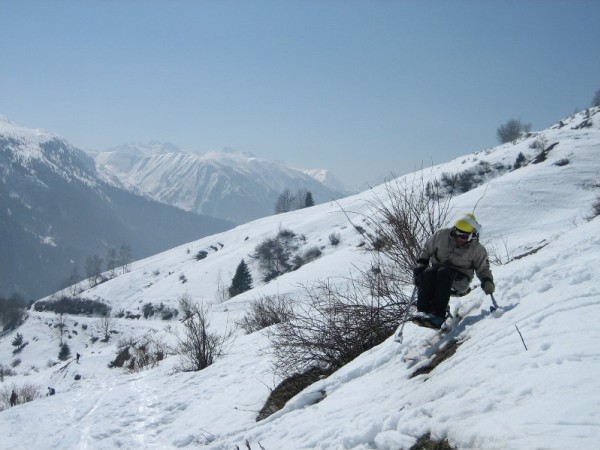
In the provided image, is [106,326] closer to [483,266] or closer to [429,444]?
[483,266]

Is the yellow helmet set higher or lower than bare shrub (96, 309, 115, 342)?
higher

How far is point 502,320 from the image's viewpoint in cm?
412

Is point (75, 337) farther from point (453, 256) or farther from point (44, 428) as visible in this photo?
point (453, 256)

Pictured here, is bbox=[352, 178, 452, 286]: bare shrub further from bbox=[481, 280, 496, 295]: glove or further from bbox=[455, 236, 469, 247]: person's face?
bbox=[481, 280, 496, 295]: glove

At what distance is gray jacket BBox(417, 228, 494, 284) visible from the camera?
4957 millimetres

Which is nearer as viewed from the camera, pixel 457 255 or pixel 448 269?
pixel 448 269

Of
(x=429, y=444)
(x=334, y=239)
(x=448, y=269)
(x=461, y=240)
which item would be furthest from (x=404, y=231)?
(x=334, y=239)

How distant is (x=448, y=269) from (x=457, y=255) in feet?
0.95

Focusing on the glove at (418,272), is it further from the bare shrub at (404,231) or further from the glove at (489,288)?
the bare shrub at (404,231)

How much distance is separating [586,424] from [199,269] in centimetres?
7524

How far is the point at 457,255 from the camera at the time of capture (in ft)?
16.9

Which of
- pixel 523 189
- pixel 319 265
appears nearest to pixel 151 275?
pixel 319 265

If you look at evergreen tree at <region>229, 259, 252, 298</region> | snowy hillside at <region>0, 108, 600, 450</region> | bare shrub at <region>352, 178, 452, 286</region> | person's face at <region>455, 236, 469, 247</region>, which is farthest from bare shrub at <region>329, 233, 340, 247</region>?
person's face at <region>455, 236, 469, 247</region>

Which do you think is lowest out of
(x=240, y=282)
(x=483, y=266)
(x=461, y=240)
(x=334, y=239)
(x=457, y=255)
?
(x=240, y=282)
